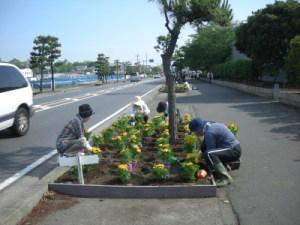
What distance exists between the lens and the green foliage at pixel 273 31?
74.5 ft

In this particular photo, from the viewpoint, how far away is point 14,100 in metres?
10.3

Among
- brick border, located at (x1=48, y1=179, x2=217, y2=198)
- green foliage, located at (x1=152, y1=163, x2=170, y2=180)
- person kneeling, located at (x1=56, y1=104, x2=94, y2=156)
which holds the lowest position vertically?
brick border, located at (x1=48, y1=179, x2=217, y2=198)

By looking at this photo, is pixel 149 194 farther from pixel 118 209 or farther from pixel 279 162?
pixel 279 162

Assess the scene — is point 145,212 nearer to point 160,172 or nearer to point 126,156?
point 160,172

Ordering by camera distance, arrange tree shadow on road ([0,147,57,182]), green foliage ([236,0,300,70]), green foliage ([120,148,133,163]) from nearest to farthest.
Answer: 1. green foliage ([120,148,133,163])
2. tree shadow on road ([0,147,57,182])
3. green foliage ([236,0,300,70])

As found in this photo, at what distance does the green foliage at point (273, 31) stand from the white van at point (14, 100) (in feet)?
52.8

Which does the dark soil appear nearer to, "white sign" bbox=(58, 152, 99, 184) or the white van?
"white sign" bbox=(58, 152, 99, 184)

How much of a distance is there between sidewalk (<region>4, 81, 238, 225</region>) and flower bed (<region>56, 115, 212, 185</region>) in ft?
1.73

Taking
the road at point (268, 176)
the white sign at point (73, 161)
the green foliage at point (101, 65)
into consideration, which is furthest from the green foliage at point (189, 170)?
the green foliage at point (101, 65)

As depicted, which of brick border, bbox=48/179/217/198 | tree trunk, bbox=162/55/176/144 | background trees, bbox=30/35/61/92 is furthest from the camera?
background trees, bbox=30/35/61/92

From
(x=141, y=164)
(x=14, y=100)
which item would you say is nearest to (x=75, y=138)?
(x=141, y=164)

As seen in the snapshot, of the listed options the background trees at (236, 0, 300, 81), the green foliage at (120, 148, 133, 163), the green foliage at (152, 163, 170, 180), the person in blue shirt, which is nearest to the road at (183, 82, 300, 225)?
the person in blue shirt

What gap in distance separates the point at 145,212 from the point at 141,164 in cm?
195

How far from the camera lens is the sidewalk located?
448 cm
